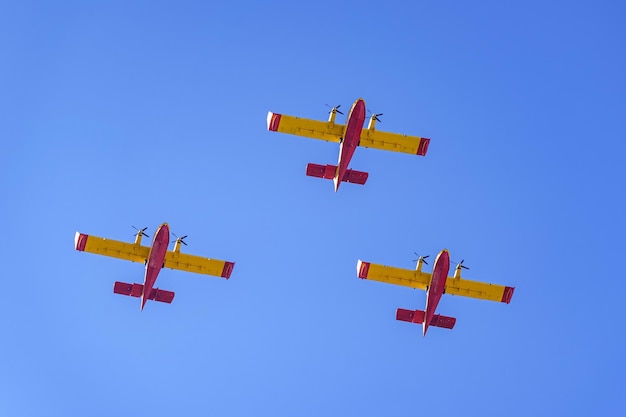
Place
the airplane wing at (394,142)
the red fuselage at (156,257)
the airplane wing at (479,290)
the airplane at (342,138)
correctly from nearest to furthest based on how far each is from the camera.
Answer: the red fuselage at (156,257) → the airplane at (342,138) → the airplane wing at (394,142) → the airplane wing at (479,290)

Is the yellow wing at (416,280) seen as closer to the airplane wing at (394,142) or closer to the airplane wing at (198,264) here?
the airplane wing at (394,142)

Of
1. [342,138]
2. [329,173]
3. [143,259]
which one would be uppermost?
[342,138]

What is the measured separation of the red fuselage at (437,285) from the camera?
74.9 meters

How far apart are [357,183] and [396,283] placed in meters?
6.94

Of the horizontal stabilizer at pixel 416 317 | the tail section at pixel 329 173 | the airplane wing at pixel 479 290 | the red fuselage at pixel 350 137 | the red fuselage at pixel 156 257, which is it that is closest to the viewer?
the red fuselage at pixel 350 137

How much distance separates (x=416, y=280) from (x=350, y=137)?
10234 mm

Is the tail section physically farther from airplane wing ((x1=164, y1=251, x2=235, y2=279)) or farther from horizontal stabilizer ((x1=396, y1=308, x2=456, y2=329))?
horizontal stabilizer ((x1=396, y1=308, x2=456, y2=329))

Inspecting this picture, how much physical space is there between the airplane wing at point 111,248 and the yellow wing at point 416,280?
14140 mm

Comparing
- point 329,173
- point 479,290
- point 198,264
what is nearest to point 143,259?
point 198,264

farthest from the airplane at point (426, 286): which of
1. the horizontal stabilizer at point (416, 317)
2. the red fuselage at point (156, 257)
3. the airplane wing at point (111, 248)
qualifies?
the airplane wing at point (111, 248)

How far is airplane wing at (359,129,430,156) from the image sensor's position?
254ft

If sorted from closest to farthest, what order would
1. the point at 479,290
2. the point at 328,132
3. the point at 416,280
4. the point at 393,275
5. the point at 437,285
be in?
the point at 437,285 < the point at 328,132 < the point at 416,280 < the point at 393,275 < the point at 479,290

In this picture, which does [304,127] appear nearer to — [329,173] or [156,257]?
[329,173]

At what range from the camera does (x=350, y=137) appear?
75.7 m
